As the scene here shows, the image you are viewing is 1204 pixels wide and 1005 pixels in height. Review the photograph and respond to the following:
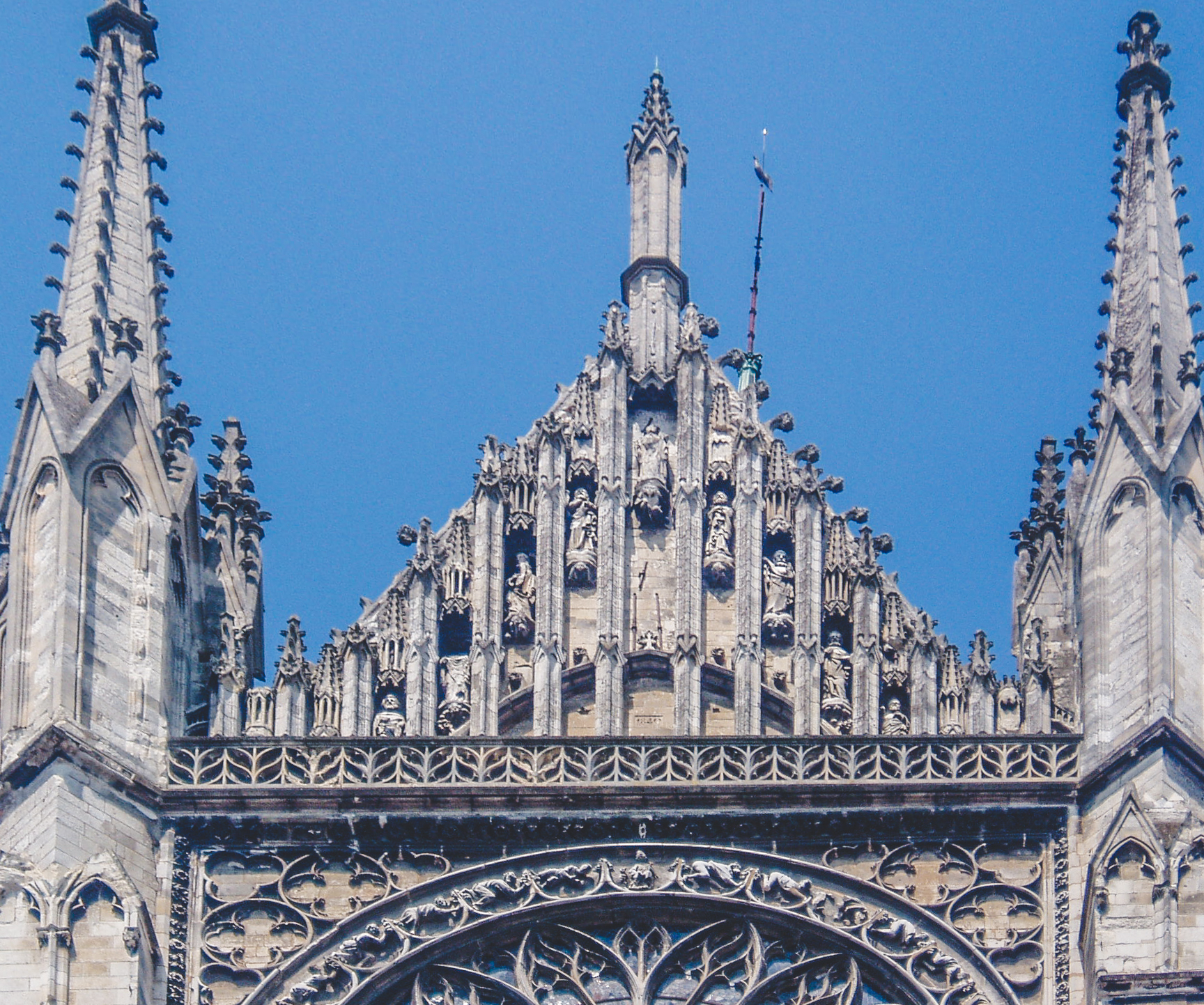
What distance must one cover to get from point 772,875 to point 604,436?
424cm

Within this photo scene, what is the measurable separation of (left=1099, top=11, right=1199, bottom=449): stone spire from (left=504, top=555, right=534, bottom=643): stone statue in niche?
422 cm

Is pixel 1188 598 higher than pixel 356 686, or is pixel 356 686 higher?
pixel 1188 598

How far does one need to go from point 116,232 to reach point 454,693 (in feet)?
14.7

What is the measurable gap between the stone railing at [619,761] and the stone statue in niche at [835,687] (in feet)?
2.45

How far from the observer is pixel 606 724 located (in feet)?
118

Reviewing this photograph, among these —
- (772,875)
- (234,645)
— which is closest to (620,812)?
(772,875)

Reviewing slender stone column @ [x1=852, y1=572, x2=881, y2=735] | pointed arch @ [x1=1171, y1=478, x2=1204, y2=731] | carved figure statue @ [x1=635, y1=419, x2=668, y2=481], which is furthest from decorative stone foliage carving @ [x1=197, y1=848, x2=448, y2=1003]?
pointed arch @ [x1=1171, y1=478, x2=1204, y2=731]

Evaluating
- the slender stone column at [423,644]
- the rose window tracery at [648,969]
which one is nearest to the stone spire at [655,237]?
the slender stone column at [423,644]

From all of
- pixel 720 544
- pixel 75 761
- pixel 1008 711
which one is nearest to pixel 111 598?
pixel 75 761

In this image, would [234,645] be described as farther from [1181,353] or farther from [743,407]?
[1181,353]

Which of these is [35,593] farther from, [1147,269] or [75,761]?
[1147,269]

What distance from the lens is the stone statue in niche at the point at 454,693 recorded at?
36.2 metres

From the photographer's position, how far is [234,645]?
3669 cm

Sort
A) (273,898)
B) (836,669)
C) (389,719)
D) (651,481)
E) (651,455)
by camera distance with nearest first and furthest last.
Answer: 1. (273,898)
2. (389,719)
3. (836,669)
4. (651,481)
5. (651,455)
